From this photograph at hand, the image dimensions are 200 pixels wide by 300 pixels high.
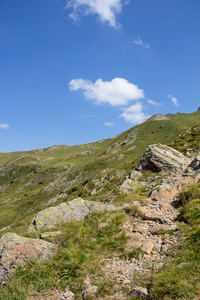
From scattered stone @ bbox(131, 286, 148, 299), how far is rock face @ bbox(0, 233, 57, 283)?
334cm

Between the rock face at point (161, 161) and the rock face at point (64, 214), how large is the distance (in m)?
9.02

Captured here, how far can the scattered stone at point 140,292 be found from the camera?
427 centimetres

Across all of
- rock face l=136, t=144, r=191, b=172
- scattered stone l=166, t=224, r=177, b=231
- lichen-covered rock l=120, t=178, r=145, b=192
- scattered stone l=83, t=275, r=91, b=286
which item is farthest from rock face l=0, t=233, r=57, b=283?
rock face l=136, t=144, r=191, b=172

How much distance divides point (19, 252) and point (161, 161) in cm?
1451

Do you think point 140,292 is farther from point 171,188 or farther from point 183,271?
point 171,188

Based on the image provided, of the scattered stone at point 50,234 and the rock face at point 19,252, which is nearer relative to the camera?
the rock face at point 19,252

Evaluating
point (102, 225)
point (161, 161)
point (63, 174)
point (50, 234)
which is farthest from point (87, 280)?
point (63, 174)

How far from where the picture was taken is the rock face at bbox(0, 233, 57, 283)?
591 centimetres

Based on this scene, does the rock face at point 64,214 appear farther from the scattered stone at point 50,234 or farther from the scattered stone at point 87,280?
the scattered stone at point 87,280

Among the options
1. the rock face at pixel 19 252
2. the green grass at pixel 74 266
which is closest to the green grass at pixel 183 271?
the green grass at pixel 74 266

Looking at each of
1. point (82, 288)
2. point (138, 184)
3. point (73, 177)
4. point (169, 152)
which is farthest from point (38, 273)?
point (73, 177)

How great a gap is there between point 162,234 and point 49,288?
179 inches

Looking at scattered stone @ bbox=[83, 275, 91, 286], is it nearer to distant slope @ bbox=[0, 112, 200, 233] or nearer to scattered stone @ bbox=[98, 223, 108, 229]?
scattered stone @ bbox=[98, 223, 108, 229]

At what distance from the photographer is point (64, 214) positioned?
9594 mm
